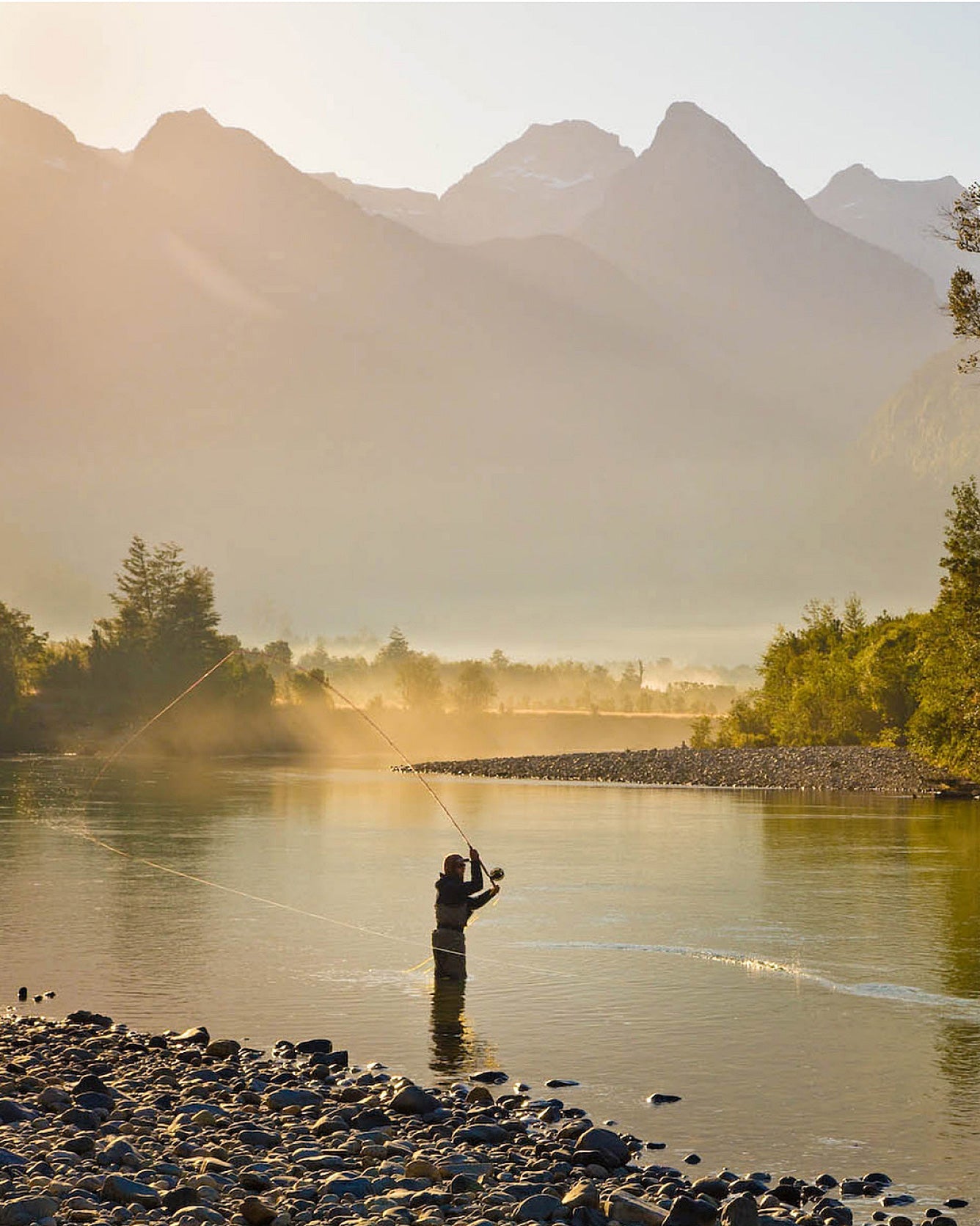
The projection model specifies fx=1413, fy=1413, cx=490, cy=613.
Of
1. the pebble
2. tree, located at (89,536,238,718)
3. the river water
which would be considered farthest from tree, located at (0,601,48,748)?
the river water

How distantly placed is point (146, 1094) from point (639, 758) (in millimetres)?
107542

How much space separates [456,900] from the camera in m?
23.8

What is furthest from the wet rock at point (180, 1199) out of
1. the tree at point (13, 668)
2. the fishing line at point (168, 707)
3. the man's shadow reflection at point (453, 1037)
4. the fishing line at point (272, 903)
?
the tree at point (13, 668)

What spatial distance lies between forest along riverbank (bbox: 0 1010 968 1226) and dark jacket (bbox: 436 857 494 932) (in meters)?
5.64

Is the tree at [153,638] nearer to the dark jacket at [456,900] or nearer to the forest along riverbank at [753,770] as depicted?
the forest along riverbank at [753,770]

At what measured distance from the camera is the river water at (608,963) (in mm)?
17328

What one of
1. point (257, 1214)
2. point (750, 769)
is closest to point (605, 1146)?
point (257, 1214)

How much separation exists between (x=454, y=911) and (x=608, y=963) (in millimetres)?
5092

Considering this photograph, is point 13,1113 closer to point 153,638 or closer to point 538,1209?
point 538,1209

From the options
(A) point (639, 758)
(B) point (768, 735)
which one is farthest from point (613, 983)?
(B) point (768, 735)

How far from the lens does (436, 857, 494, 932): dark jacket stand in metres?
23.8

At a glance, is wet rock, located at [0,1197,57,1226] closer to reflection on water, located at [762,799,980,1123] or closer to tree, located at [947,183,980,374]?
reflection on water, located at [762,799,980,1123]

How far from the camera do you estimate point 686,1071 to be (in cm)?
1892

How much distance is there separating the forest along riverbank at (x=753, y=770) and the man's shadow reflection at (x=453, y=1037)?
64.8 meters
